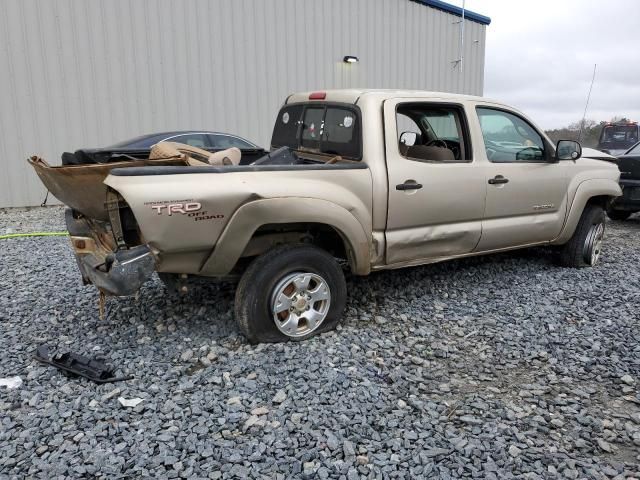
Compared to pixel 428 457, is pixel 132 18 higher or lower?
higher

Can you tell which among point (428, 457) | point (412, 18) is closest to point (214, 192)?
point (428, 457)

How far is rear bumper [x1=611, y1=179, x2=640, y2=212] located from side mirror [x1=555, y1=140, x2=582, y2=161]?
12.3 ft

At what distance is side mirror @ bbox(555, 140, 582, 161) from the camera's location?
16.6 feet

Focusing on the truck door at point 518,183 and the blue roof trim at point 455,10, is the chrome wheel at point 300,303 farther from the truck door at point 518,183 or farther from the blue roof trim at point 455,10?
the blue roof trim at point 455,10

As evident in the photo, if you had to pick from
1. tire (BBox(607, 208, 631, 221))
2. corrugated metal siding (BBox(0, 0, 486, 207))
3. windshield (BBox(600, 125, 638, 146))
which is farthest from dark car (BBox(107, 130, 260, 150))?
windshield (BBox(600, 125, 638, 146))

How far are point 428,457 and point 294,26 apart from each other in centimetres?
1190

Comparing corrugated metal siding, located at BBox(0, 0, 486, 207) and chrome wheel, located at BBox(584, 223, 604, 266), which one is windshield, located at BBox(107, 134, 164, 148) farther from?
chrome wheel, located at BBox(584, 223, 604, 266)

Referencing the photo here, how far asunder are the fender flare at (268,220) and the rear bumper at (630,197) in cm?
647

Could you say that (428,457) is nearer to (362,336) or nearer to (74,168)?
(362,336)

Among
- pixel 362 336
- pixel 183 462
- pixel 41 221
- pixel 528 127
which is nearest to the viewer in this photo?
pixel 183 462

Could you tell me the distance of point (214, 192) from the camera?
3.19 m

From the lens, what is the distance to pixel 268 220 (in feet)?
11.1

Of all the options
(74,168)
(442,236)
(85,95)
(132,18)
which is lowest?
(442,236)

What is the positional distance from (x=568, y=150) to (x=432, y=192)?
190cm
